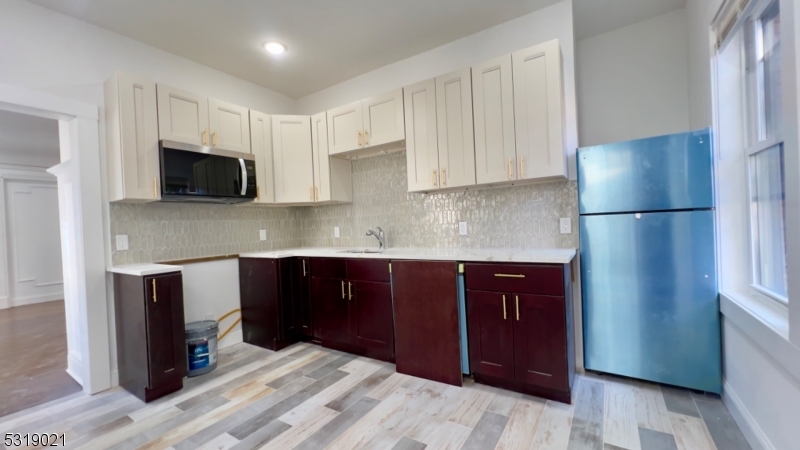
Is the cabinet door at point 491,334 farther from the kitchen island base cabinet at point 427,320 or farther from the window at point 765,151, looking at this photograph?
the window at point 765,151

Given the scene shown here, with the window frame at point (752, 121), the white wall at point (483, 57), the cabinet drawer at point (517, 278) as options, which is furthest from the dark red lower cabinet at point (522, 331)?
the white wall at point (483, 57)

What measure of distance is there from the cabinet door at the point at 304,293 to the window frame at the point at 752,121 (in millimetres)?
2946

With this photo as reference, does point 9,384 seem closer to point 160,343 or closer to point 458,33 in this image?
point 160,343

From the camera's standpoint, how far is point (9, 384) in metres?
2.43

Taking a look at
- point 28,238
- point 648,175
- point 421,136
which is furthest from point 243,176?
point 28,238

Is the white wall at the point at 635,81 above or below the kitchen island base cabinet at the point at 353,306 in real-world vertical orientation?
above

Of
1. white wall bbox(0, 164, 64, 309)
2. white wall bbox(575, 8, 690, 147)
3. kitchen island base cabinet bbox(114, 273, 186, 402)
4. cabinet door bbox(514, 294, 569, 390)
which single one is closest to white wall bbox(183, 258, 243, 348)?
kitchen island base cabinet bbox(114, 273, 186, 402)

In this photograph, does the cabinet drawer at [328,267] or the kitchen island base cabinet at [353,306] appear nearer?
the kitchen island base cabinet at [353,306]

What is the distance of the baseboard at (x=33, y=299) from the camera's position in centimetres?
527

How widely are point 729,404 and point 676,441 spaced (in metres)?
0.53

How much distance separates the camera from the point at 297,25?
8.13ft

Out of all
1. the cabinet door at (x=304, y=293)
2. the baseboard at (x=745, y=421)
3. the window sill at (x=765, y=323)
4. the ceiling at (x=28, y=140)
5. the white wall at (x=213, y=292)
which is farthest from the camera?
the ceiling at (x=28, y=140)

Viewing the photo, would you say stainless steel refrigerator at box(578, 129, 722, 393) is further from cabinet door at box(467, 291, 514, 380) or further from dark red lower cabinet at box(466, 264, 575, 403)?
cabinet door at box(467, 291, 514, 380)

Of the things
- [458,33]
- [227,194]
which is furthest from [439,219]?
[227,194]
